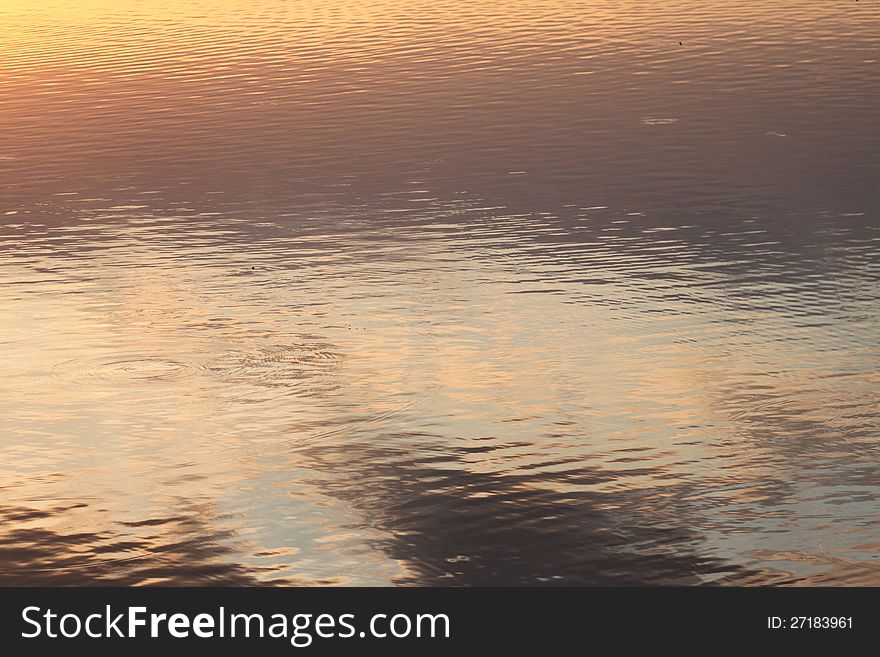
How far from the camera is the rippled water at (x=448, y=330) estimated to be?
7656mm

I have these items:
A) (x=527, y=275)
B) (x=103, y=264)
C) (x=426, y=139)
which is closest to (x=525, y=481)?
(x=527, y=275)

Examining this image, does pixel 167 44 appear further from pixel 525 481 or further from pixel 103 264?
pixel 525 481

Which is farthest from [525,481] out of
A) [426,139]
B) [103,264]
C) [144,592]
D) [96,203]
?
[426,139]

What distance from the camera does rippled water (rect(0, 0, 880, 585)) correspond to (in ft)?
25.1

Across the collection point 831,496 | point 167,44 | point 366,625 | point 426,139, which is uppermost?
point 167,44

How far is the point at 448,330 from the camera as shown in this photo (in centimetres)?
1073

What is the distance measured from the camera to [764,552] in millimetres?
7359

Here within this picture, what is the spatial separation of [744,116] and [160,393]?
10.3 m

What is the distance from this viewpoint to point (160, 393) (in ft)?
31.8

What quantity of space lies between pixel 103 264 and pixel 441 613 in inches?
263

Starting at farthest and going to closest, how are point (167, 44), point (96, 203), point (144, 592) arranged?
1. point (167, 44)
2. point (96, 203)
3. point (144, 592)

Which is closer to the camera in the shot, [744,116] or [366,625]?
[366,625]

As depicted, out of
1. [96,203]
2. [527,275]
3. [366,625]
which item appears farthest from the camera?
[96,203]

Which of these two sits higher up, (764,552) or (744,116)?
(744,116)
